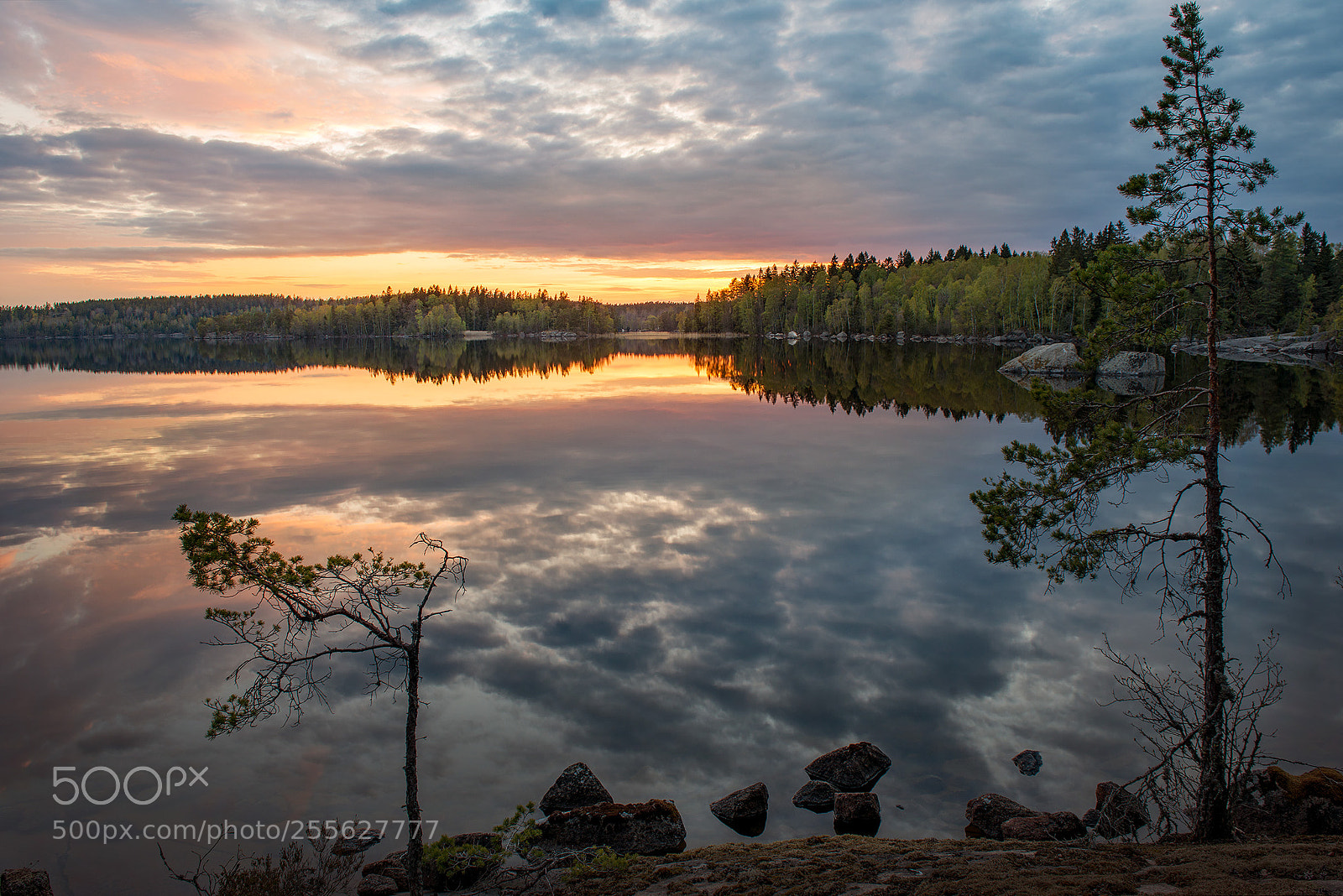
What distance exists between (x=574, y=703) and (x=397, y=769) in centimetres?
286

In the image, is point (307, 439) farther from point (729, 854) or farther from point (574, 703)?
point (729, 854)

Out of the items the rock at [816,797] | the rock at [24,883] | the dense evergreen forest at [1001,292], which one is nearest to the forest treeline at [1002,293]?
the dense evergreen forest at [1001,292]

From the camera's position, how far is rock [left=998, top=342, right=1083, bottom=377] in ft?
214

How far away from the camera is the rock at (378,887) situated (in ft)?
26.6

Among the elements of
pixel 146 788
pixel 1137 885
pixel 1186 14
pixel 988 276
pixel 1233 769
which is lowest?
pixel 146 788

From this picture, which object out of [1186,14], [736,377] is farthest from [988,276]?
[1186,14]

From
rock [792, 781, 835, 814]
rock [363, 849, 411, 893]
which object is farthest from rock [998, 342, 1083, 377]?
rock [363, 849, 411, 893]

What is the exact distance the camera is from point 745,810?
9781 millimetres

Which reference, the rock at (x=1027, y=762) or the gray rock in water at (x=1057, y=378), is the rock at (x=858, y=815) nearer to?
the rock at (x=1027, y=762)

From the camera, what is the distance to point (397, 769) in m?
10.7

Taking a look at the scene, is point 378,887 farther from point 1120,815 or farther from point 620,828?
point 1120,815

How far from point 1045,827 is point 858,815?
222 centimetres

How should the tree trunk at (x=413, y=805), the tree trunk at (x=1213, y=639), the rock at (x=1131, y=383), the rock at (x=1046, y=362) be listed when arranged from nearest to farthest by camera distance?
the tree trunk at (x=413, y=805) → the tree trunk at (x=1213, y=639) → the rock at (x=1131, y=383) → the rock at (x=1046, y=362)

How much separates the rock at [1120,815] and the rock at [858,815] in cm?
264
